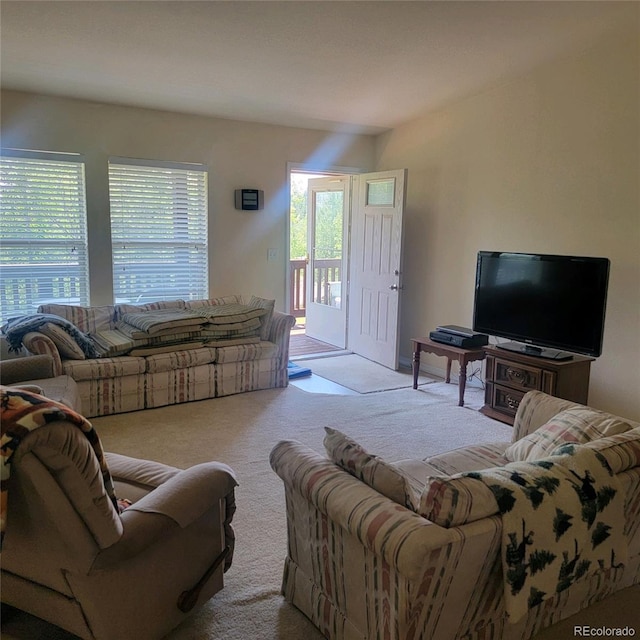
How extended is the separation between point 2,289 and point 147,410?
1551 mm

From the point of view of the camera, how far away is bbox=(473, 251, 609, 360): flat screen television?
3.56m

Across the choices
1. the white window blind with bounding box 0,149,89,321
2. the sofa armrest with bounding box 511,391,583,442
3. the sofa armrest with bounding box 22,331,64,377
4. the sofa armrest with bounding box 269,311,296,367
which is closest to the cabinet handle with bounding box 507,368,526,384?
the sofa armrest with bounding box 511,391,583,442

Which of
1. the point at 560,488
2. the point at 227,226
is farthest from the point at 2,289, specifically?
the point at 560,488

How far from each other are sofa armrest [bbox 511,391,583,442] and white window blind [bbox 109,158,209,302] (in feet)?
11.7

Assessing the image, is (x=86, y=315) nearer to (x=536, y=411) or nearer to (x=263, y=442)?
(x=263, y=442)

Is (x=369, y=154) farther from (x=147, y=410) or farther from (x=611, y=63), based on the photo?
(x=147, y=410)

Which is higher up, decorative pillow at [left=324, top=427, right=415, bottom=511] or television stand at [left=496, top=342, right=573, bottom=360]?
decorative pillow at [left=324, top=427, right=415, bottom=511]

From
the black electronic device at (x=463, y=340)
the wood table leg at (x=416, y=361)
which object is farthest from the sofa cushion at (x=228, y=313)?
the black electronic device at (x=463, y=340)

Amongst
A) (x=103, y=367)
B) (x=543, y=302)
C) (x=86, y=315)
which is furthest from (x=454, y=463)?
(x=86, y=315)

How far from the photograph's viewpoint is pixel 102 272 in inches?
188

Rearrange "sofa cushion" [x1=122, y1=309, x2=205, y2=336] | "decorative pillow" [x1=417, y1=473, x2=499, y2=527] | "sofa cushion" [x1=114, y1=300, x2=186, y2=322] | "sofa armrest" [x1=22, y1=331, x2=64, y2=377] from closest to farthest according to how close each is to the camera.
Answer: "decorative pillow" [x1=417, y1=473, x2=499, y2=527], "sofa armrest" [x1=22, y1=331, x2=64, y2=377], "sofa cushion" [x1=122, y1=309, x2=205, y2=336], "sofa cushion" [x1=114, y1=300, x2=186, y2=322]

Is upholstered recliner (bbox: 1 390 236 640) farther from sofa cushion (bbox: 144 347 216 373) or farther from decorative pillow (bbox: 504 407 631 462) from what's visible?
sofa cushion (bbox: 144 347 216 373)

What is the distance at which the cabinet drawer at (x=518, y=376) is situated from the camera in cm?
372

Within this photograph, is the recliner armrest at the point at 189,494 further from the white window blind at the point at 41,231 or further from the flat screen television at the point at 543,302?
the white window blind at the point at 41,231
